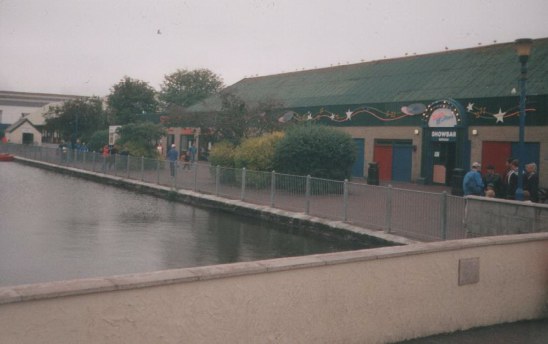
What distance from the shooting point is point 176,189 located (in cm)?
2197

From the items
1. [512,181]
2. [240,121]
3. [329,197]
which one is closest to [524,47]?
[512,181]

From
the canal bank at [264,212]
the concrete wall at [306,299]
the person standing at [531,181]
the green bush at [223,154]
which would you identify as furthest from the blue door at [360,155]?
the concrete wall at [306,299]

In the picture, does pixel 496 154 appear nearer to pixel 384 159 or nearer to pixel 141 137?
pixel 384 159

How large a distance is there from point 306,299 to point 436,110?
2254 cm

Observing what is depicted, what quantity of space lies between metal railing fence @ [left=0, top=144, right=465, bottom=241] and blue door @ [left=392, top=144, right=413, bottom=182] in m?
11.2

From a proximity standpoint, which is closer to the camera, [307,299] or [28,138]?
[307,299]

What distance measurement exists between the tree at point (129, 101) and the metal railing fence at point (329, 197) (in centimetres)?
2737

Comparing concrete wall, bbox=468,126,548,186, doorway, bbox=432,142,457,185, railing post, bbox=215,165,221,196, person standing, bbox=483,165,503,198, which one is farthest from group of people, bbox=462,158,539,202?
doorway, bbox=432,142,457,185

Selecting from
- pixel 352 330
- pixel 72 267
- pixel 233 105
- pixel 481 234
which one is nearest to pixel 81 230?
pixel 72 267

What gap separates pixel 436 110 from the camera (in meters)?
26.0

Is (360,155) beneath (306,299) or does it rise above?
above

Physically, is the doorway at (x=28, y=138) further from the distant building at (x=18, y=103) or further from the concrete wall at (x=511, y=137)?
the distant building at (x=18, y=103)

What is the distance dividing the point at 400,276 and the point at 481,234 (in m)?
5.78

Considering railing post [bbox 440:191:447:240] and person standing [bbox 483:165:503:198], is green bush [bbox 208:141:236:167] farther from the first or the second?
railing post [bbox 440:191:447:240]
